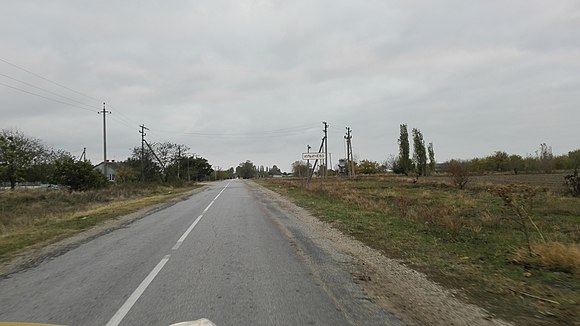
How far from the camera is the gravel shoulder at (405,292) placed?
5.17 m

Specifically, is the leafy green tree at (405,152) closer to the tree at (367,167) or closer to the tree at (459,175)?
the tree at (367,167)

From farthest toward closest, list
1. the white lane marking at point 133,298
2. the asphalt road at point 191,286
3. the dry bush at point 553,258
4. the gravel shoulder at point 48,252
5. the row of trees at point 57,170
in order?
1. the row of trees at point 57,170
2. the gravel shoulder at point 48,252
3. the dry bush at point 553,258
4. the asphalt road at point 191,286
5. the white lane marking at point 133,298

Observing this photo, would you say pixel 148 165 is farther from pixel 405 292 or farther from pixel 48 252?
pixel 405 292

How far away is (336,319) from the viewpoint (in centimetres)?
508

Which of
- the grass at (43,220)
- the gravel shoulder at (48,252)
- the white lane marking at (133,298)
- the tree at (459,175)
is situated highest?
the tree at (459,175)

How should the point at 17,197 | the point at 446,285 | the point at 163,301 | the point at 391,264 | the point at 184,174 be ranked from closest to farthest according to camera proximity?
the point at 163,301 → the point at 446,285 → the point at 391,264 → the point at 17,197 → the point at 184,174

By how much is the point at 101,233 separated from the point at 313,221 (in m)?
7.22

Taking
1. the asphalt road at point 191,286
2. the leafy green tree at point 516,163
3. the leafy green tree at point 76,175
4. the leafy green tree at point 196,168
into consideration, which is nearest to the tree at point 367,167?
the leafy green tree at point 516,163

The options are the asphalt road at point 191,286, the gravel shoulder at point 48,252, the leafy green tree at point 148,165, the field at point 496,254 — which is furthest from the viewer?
the leafy green tree at point 148,165

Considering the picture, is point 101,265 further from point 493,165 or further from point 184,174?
point 493,165

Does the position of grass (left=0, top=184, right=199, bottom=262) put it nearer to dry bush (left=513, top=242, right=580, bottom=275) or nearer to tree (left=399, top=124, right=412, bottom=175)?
dry bush (left=513, top=242, right=580, bottom=275)

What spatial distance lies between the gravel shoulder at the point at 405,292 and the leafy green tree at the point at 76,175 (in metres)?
40.4

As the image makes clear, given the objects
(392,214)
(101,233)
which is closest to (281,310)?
(101,233)

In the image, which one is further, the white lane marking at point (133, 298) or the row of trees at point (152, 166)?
the row of trees at point (152, 166)
